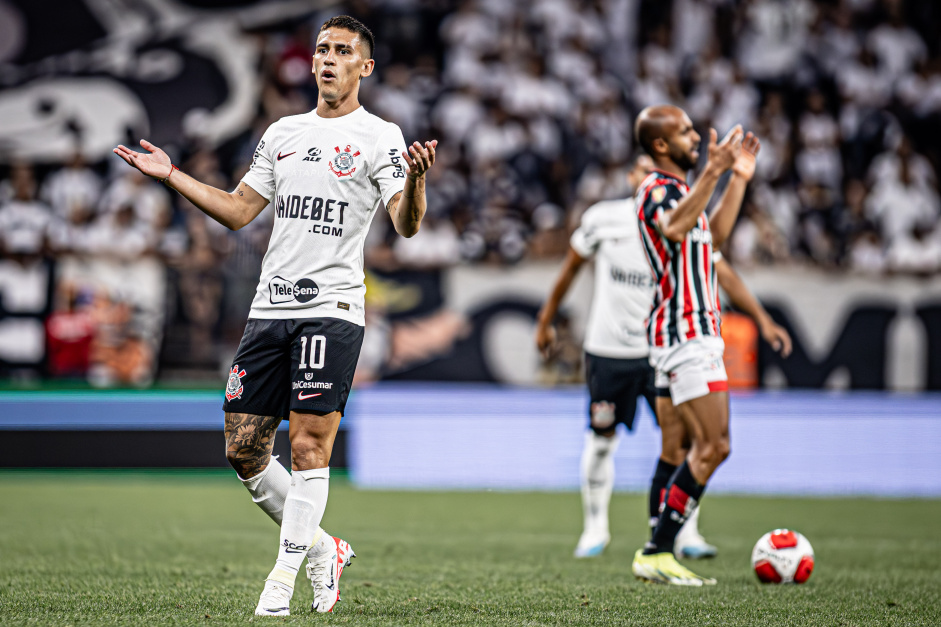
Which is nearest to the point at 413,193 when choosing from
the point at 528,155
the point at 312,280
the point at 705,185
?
the point at 312,280

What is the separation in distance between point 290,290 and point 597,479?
3.29 metres

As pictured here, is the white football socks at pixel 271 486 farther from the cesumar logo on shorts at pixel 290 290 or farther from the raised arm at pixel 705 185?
the raised arm at pixel 705 185

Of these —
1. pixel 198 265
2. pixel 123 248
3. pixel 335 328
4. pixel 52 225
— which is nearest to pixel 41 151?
pixel 52 225

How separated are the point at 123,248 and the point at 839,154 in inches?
363

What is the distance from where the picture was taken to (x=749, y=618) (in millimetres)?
4707

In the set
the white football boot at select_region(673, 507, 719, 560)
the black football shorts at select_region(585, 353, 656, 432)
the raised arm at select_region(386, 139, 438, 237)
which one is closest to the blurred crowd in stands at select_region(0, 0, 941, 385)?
the black football shorts at select_region(585, 353, 656, 432)

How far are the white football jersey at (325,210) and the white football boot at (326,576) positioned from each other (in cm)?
99

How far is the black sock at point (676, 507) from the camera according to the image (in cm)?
576

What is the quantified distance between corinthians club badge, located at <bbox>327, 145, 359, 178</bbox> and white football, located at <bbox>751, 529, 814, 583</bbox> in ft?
9.33

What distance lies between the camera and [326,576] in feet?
15.7

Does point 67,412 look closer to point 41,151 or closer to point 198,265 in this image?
point 198,265

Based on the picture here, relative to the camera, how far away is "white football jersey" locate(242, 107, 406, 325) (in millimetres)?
4703

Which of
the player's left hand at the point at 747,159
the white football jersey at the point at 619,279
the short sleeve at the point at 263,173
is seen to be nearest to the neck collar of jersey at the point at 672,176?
the player's left hand at the point at 747,159

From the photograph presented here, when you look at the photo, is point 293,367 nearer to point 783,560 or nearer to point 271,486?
point 271,486
